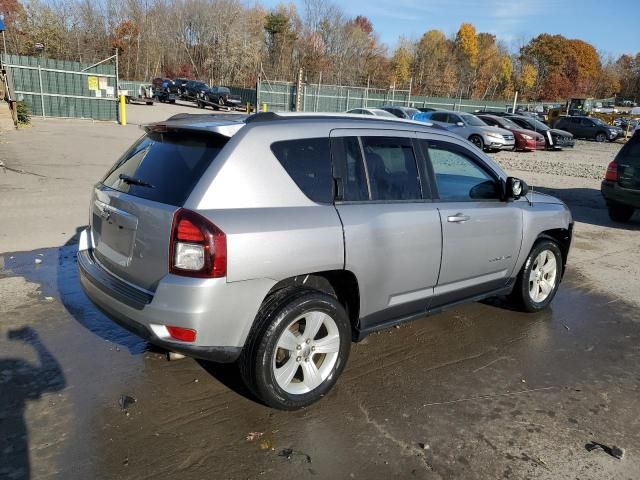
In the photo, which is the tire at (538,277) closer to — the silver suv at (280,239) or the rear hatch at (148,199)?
the silver suv at (280,239)

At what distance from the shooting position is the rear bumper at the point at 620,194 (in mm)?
8914

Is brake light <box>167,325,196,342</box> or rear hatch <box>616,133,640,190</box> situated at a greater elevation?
rear hatch <box>616,133,640,190</box>

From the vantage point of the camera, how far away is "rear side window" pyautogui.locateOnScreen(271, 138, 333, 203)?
10.3 ft

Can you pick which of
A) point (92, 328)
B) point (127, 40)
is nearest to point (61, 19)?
point (127, 40)

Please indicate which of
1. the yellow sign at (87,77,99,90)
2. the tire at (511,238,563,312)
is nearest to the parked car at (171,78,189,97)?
the yellow sign at (87,77,99,90)

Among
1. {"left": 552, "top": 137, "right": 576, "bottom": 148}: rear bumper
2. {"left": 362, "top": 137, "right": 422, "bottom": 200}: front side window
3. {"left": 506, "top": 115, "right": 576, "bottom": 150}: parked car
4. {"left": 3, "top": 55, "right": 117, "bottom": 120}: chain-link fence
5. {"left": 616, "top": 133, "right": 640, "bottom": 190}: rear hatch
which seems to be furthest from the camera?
{"left": 552, "top": 137, "right": 576, "bottom": 148}: rear bumper

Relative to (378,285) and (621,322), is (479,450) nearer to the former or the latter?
(378,285)

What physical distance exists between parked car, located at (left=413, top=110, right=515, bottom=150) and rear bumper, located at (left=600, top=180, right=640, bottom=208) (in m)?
11.9

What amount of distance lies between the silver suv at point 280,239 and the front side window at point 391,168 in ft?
0.04

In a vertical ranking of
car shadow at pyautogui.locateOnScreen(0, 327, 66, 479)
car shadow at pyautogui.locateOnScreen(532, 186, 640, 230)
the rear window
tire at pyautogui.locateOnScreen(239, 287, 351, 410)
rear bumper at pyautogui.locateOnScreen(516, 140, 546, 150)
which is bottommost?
car shadow at pyautogui.locateOnScreen(532, 186, 640, 230)

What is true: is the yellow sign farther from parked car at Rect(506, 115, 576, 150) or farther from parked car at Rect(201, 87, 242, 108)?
parked car at Rect(506, 115, 576, 150)

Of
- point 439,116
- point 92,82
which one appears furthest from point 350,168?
point 92,82

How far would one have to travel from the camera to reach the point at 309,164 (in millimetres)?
3246

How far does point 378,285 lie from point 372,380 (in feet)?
2.36
